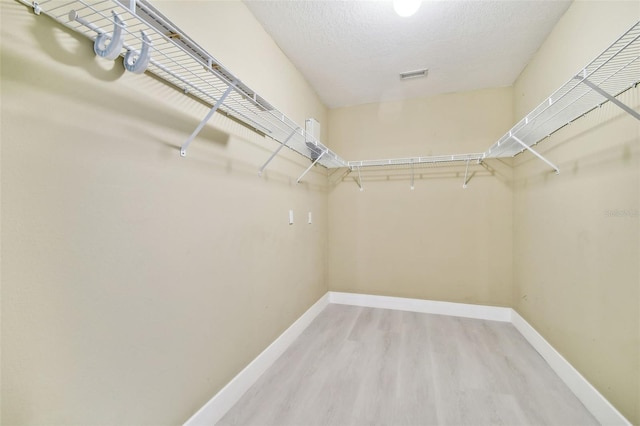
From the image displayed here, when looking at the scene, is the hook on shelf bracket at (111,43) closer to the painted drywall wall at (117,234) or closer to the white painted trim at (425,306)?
the painted drywall wall at (117,234)

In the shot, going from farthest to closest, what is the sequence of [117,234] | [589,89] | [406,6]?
[406,6], [589,89], [117,234]

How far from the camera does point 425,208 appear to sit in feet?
9.61

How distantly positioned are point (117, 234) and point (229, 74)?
2.41ft

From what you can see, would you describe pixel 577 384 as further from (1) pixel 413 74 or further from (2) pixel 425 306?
(1) pixel 413 74

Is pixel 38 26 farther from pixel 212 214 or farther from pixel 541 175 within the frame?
pixel 541 175

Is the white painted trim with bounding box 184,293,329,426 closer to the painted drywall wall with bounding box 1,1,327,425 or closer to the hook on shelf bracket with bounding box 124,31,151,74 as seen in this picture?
the painted drywall wall with bounding box 1,1,327,425

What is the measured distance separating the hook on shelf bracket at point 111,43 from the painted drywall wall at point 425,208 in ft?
8.49

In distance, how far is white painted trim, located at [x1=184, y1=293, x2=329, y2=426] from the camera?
1.30 metres

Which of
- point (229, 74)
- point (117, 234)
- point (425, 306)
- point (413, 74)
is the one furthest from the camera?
point (425, 306)

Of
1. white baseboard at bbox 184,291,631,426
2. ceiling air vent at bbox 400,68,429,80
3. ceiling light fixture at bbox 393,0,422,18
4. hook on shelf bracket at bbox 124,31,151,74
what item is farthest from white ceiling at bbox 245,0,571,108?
white baseboard at bbox 184,291,631,426

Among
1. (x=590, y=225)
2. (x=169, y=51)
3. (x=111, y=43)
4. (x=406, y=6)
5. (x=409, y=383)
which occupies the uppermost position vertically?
(x=406, y=6)

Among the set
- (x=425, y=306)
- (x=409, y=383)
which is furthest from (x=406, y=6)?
(x=425, y=306)

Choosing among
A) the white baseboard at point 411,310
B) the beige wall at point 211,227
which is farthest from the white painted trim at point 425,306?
the beige wall at point 211,227

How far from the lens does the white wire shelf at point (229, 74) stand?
2.51ft
